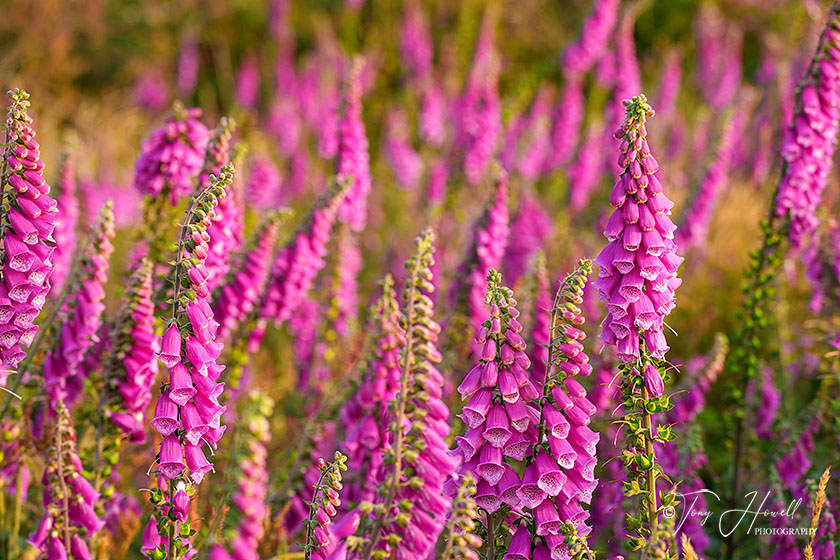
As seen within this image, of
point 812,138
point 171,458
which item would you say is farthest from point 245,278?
point 812,138

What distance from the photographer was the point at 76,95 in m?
15.7

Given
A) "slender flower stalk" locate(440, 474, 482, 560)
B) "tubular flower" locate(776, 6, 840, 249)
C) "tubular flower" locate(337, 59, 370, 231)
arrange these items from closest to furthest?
"slender flower stalk" locate(440, 474, 482, 560) < "tubular flower" locate(776, 6, 840, 249) < "tubular flower" locate(337, 59, 370, 231)

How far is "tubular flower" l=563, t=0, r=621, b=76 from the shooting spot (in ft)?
21.8

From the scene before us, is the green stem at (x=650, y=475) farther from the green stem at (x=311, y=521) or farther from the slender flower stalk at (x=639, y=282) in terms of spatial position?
the green stem at (x=311, y=521)

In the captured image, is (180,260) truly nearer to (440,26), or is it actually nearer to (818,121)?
(818,121)

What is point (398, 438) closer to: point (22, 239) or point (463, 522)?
point (463, 522)

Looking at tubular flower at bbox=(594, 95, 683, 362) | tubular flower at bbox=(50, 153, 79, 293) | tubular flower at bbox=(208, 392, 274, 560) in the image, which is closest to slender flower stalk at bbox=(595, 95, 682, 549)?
tubular flower at bbox=(594, 95, 683, 362)

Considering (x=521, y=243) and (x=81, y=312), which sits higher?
(x=521, y=243)

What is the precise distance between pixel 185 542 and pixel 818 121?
3.15 metres

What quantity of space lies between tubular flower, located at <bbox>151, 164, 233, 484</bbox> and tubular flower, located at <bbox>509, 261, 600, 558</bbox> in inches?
37.1

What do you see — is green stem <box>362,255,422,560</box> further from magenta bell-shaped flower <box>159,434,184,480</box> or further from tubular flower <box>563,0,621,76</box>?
tubular flower <box>563,0,621,76</box>

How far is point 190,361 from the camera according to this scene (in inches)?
89.8

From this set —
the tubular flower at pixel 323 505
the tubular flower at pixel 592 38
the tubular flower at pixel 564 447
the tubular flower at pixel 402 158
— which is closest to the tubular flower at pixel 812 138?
the tubular flower at pixel 564 447

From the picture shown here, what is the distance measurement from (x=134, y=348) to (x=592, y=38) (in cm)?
512
